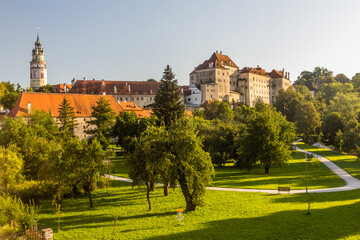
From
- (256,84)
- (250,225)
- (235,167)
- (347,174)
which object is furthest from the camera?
(256,84)

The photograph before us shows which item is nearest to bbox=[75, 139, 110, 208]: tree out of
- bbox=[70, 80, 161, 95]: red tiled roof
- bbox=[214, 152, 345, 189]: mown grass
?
bbox=[214, 152, 345, 189]: mown grass

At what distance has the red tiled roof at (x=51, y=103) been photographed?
221 ft

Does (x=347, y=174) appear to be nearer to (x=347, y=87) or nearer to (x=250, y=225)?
(x=250, y=225)

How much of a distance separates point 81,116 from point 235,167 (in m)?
37.8

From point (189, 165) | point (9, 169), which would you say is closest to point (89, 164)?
point (9, 169)

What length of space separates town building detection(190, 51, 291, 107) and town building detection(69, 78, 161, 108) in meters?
17.7

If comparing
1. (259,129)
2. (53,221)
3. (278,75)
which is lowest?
(53,221)

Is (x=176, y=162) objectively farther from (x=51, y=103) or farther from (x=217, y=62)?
(x=217, y=62)

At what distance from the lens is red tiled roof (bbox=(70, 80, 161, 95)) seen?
11225 cm

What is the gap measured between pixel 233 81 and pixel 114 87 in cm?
4716

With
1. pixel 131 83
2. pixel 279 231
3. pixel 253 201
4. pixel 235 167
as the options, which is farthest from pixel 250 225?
pixel 131 83

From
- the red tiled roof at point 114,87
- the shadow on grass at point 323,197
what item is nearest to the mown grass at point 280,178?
the shadow on grass at point 323,197

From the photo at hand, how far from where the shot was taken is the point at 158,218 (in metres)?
24.8

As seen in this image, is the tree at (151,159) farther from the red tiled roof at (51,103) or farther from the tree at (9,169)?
the red tiled roof at (51,103)
